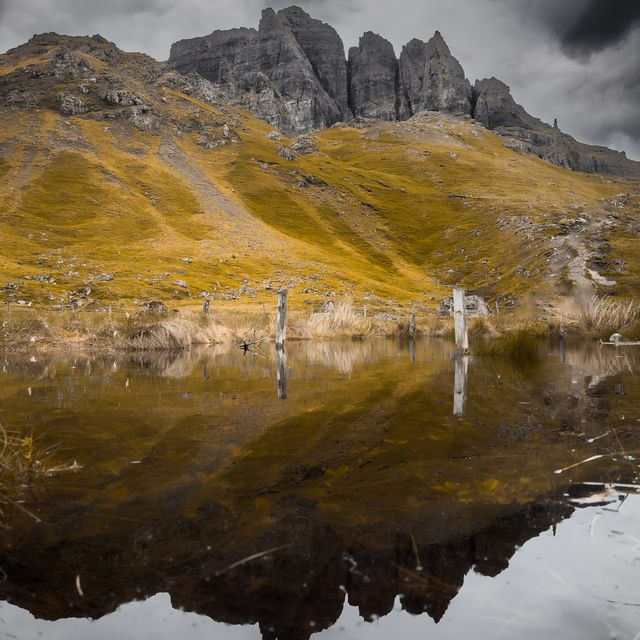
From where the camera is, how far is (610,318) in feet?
96.8

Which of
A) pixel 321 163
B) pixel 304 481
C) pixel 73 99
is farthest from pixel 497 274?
pixel 73 99

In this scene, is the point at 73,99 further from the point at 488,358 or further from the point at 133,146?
the point at 488,358

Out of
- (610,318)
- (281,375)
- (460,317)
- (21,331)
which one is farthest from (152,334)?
(610,318)

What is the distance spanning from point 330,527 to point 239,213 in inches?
4333

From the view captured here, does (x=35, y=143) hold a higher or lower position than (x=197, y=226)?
higher

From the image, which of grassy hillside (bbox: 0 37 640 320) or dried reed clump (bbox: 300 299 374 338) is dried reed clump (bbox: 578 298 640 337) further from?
grassy hillside (bbox: 0 37 640 320)

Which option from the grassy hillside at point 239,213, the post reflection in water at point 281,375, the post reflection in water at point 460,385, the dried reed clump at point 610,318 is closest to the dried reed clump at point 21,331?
the post reflection in water at point 281,375

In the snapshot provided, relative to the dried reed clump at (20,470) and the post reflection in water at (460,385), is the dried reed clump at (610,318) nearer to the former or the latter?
the post reflection in water at (460,385)

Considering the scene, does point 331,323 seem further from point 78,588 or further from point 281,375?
point 78,588

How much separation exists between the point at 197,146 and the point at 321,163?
3387 cm

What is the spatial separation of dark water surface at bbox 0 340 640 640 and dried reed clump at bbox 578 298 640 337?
21.6 meters

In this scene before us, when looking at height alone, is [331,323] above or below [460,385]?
above

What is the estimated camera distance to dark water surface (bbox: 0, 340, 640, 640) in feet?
10.8

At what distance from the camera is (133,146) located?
127812 millimetres
